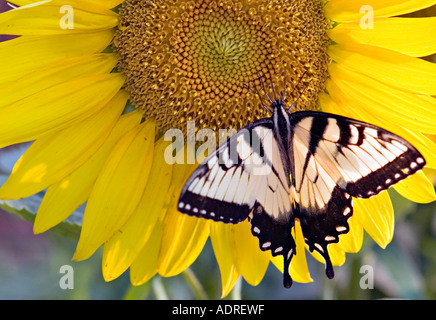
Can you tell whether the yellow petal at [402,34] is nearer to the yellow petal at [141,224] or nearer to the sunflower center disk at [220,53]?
the sunflower center disk at [220,53]

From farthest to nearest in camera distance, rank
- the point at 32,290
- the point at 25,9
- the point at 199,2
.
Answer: the point at 32,290
the point at 199,2
the point at 25,9

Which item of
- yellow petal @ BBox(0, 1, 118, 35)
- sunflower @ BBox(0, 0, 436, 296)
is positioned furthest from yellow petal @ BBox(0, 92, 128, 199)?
yellow petal @ BBox(0, 1, 118, 35)

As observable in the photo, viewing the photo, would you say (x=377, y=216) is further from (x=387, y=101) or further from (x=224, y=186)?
(x=224, y=186)

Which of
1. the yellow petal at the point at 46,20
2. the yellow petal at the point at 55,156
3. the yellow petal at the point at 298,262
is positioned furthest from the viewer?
the yellow petal at the point at 298,262

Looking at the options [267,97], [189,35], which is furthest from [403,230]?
[189,35]

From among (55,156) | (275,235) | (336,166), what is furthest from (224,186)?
(55,156)

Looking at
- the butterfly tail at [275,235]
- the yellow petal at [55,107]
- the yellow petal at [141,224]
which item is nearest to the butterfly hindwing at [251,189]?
the butterfly tail at [275,235]

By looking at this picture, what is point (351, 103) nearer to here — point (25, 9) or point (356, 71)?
point (356, 71)
